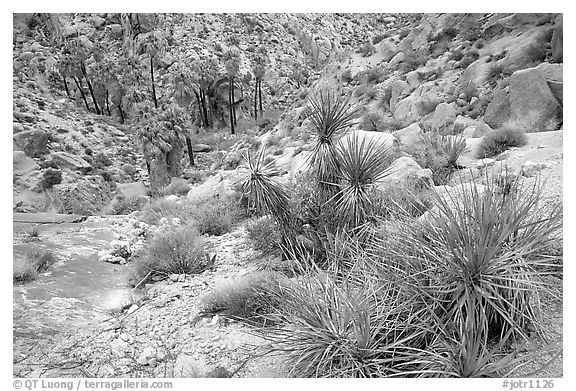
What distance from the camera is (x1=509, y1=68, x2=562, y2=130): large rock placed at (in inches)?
525

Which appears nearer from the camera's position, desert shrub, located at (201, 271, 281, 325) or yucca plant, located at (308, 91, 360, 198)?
desert shrub, located at (201, 271, 281, 325)

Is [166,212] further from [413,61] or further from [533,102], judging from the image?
[413,61]

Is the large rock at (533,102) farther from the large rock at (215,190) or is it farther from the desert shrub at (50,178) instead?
the desert shrub at (50,178)

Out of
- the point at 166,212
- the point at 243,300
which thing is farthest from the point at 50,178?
the point at 243,300

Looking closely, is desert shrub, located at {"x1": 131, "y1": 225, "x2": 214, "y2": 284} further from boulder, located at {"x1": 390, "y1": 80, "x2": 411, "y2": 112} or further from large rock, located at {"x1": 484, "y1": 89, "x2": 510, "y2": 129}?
boulder, located at {"x1": 390, "y1": 80, "x2": 411, "y2": 112}

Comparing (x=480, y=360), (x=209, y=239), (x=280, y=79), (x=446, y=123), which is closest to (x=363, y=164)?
(x=480, y=360)

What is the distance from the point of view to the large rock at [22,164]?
28.4m

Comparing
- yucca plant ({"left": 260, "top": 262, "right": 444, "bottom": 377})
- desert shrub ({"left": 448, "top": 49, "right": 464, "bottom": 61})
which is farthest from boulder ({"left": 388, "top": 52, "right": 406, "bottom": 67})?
yucca plant ({"left": 260, "top": 262, "right": 444, "bottom": 377})

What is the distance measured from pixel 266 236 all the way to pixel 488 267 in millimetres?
6221

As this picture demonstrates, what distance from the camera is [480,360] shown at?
3.32 metres

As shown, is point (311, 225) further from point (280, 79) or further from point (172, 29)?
point (172, 29)

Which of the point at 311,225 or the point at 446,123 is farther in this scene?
the point at 446,123

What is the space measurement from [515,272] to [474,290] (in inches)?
18.7

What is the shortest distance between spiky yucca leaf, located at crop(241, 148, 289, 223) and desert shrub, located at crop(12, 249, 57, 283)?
477 cm
